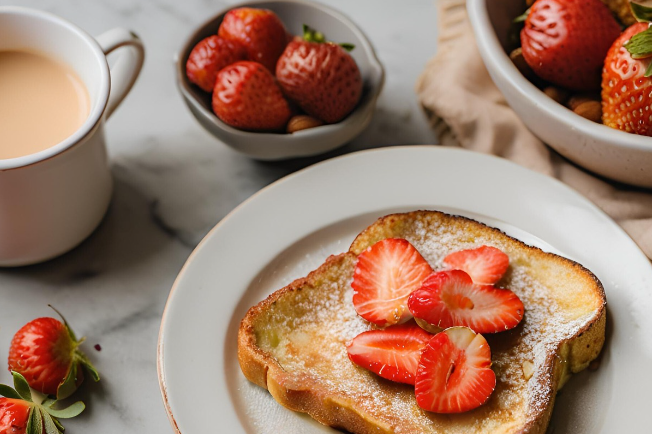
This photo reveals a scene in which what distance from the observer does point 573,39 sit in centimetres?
182

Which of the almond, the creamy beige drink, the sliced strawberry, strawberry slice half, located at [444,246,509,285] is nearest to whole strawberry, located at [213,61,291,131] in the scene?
the almond

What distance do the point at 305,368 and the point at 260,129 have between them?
2.23 ft

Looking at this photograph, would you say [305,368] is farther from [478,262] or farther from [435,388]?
[478,262]

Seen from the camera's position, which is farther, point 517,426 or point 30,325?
point 30,325

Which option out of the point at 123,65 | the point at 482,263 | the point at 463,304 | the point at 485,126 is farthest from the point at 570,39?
the point at 123,65

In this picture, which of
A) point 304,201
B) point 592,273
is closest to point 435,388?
point 592,273

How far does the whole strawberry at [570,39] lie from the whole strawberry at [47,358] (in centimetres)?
132

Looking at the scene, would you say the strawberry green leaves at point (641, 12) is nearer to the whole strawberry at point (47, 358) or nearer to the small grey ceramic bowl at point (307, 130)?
the small grey ceramic bowl at point (307, 130)

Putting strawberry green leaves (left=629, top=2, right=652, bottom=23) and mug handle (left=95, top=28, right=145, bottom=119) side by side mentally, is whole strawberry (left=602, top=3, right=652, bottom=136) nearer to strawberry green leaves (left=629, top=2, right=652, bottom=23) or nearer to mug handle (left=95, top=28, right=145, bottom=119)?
strawberry green leaves (left=629, top=2, right=652, bottom=23)

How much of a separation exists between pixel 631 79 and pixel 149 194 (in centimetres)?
129

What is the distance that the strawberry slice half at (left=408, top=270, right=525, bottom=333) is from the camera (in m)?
1.53

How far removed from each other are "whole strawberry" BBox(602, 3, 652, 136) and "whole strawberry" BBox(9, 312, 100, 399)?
4.50 feet

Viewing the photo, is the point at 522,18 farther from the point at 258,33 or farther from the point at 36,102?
the point at 36,102

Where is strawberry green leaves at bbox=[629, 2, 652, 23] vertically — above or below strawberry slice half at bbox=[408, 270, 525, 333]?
above
